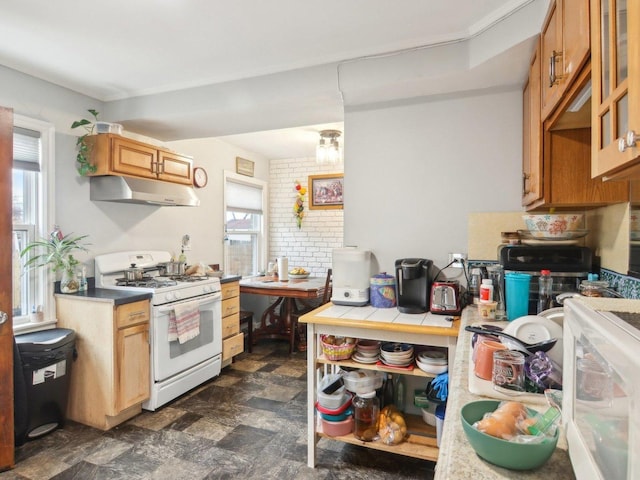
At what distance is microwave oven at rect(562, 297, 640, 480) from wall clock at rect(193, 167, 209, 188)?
3.70m

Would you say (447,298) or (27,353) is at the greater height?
(447,298)

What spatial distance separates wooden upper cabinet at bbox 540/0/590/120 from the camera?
1070 mm

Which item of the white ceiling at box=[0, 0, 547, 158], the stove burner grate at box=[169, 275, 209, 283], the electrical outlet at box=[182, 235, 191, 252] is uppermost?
the white ceiling at box=[0, 0, 547, 158]

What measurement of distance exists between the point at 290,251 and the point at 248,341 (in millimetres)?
1530

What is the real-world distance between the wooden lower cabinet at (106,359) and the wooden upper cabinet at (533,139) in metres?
2.58

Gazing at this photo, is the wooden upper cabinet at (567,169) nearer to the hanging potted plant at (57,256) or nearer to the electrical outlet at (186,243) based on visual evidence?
the hanging potted plant at (57,256)

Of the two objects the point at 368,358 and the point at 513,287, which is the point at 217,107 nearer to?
the point at 368,358

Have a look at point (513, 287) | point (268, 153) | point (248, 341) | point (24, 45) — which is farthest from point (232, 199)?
point (513, 287)

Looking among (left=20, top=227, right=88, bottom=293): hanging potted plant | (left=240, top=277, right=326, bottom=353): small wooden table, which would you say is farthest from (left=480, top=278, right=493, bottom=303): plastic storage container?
(left=20, top=227, right=88, bottom=293): hanging potted plant

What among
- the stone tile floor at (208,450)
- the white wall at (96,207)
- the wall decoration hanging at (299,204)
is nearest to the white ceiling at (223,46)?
the white wall at (96,207)

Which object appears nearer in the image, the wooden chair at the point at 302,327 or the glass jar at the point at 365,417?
the glass jar at the point at 365,417

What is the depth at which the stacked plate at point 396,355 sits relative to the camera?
1958 mm

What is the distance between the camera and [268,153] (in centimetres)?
504

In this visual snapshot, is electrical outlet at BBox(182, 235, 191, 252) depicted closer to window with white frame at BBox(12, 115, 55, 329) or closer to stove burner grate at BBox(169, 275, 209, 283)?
stove burner grate at BBox(169, 275, 209, 283)
